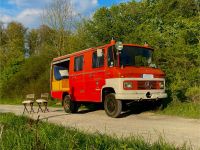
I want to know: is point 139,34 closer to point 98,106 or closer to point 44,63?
point 98,106

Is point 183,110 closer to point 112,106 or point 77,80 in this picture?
point 112,106

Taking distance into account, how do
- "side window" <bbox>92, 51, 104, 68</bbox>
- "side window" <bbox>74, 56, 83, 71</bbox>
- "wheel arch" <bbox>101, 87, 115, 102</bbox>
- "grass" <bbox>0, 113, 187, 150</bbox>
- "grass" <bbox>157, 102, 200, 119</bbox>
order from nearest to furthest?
"grass" <bbox>0, 113, 187, 150</bbox>, "grass" <bbox>157, 102, 200, 119</bbox>, "wheel arch" <bbox>101, 87, 115, 102</bbox>, "side window" <bbox>92, 51, 104, 68</bbox>, "side window" <bbox>74, 56, 83, 71</bbox>

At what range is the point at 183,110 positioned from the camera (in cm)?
1466

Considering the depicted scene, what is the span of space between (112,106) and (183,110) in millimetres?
2493

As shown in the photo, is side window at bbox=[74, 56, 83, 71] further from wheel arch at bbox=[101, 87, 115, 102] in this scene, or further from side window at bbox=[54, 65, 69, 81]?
wheel arch at bbox=[101, 87, 115, 102]

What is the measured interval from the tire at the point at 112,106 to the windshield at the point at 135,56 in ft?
4.23

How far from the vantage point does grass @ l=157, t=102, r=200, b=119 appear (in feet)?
46.0

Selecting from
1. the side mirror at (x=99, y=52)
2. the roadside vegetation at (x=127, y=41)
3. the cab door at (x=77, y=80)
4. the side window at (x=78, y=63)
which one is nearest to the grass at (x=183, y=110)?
the roadside vegetation at (x=127, y=41)

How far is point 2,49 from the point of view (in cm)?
5169

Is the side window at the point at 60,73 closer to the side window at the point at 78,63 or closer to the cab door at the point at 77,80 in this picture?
the cab door at the point at 77,80

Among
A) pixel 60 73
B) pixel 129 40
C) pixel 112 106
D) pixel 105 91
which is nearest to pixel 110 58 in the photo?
pixel 105 91

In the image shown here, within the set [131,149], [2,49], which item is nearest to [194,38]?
[131,149]

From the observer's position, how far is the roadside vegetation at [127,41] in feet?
54.4

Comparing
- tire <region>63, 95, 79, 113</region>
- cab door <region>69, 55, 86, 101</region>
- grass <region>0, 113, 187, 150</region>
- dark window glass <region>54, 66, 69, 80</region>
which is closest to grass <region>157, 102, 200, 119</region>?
cab door <region>69, 55, 86, 101</region>
